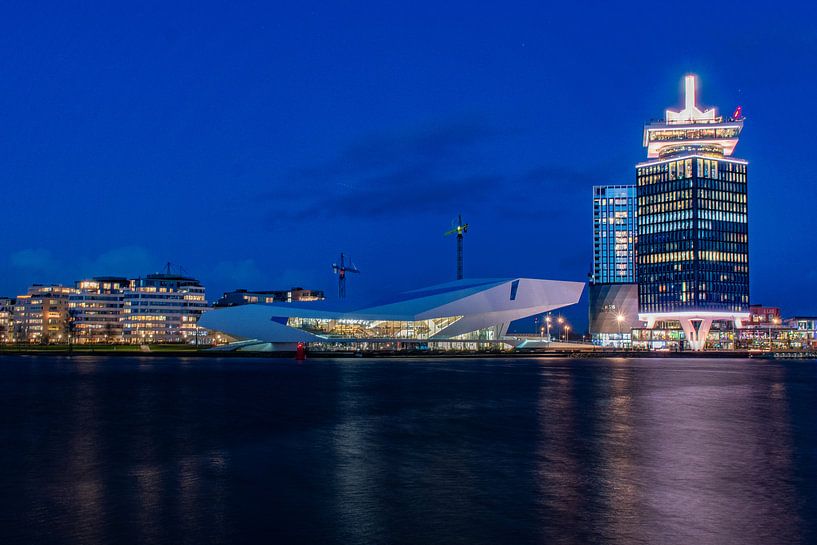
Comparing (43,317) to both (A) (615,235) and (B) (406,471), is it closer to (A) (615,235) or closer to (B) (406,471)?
(A) (615,235)

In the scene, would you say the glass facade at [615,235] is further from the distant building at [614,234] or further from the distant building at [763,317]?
the distant building at [763,317]

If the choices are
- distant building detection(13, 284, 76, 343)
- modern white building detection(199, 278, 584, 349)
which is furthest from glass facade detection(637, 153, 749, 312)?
distant building detection(13, 284, 76, 343)

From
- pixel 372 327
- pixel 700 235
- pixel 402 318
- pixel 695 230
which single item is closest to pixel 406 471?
pixel 402 318

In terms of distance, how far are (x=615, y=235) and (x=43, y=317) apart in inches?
5392

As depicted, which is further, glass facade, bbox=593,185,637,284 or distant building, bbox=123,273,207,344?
glass facade, bbox=593,185,637,284

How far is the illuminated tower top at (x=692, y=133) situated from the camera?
5674 inches

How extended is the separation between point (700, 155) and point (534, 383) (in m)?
107

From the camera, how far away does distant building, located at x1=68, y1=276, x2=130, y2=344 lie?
172375mm

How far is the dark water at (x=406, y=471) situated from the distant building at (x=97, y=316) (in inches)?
5817

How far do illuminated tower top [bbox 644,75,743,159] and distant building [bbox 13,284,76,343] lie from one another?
5309 inches

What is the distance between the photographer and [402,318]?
104 metres

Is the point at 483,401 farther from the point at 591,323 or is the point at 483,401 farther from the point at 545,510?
the point at 591,323

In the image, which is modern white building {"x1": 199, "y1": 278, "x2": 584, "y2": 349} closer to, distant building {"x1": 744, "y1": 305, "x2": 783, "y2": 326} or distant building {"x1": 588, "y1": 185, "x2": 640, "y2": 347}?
distant building {"x1": 744, "y1": 305, "x2": 783, "y2": 326}

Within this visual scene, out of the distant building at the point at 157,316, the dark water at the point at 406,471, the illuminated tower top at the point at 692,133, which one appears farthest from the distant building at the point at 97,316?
the dark water at the point at 406,471
